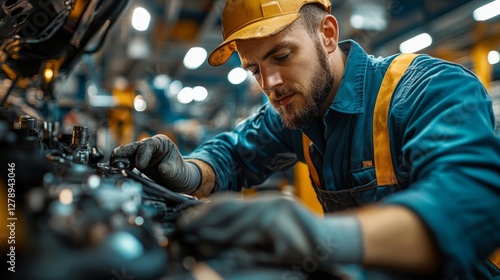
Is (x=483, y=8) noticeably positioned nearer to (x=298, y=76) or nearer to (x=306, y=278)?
(x=298, y=76)

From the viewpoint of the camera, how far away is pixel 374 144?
1174 mm

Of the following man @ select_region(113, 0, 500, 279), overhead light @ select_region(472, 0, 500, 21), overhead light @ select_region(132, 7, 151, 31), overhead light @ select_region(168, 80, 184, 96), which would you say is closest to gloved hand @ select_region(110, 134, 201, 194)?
man @ select_region(113, 0, 500, 279)

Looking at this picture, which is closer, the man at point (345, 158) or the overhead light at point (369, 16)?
the man at point (345, 158)

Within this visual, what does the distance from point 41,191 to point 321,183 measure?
43.7 inches

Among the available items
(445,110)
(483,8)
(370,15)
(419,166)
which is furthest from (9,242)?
(483,8)

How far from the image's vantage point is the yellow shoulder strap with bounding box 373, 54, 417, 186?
3.71 feet

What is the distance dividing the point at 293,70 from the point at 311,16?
213mm

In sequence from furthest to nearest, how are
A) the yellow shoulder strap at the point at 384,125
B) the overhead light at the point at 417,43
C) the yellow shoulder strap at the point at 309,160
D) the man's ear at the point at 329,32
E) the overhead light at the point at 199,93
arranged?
1. the overhead light at the point at 199,93
2. the overhead light at the point at 417,43
3. the yellow shoulder strap at the point at 309,160
4. the man's ear at the point at 329,32
5. the yellow shoulder strap at the point at 384,125

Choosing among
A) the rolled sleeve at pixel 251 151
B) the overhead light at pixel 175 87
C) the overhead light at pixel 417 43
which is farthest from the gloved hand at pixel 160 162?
the overhead light at pixel 175 87

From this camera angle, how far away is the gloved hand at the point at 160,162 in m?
1.31

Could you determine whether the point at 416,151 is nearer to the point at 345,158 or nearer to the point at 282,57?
the point at 345,158

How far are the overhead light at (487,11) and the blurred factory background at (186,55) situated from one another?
0.04 feet

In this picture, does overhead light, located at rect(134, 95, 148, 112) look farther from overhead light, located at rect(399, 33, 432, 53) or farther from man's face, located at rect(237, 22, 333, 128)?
man's face, located at rect(237, 22, 333, 128)

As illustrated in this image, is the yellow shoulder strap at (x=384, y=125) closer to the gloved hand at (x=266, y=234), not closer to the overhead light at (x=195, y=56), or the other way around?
the gloved hand at (x=266, y=234)
